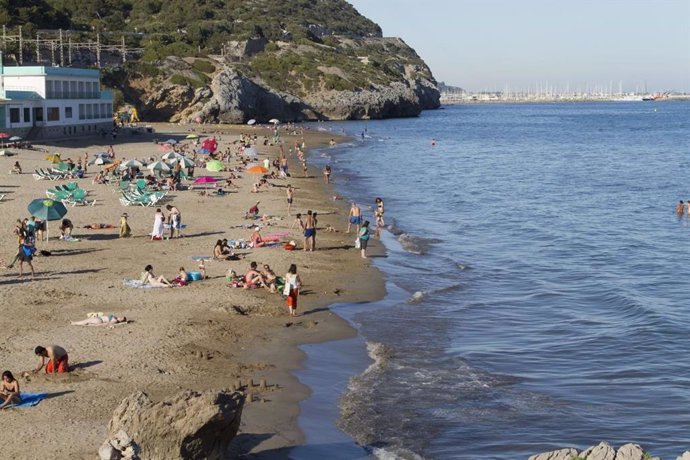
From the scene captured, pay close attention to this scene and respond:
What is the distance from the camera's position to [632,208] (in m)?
45.2

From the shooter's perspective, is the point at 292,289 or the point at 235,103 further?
the point at 235,103

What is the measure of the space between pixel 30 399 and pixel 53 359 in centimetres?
128

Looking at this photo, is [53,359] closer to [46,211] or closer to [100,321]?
[100,321]

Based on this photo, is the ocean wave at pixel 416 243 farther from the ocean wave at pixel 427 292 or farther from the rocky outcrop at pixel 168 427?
the rocky outcrop at pixel 168 427

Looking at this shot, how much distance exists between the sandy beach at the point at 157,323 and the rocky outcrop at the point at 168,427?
116 centimetres

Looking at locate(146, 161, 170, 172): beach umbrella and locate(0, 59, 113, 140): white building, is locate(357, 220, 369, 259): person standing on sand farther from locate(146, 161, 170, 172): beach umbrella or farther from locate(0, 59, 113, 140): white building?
locate(0, 59, 113, 140): white building

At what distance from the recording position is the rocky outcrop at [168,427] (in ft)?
34.7

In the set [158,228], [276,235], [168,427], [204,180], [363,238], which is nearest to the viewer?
[168,427]

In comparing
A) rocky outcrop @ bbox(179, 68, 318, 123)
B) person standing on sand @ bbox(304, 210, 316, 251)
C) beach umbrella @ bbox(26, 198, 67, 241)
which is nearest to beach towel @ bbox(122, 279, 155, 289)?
beach umbrella @ bbox(26, 198, 67, 241)

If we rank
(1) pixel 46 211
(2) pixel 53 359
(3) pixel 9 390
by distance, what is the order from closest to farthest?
1. (3) pixel 9 390
2. (2) pixel 53 359
3. (1) pixel 46 211

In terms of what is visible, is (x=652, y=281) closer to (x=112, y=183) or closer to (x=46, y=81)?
(x=112, y=183)

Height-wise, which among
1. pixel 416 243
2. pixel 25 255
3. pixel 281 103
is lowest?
pixel 416 243

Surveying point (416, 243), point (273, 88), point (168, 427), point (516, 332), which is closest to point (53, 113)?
point (416, 243)

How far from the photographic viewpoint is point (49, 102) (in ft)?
204
